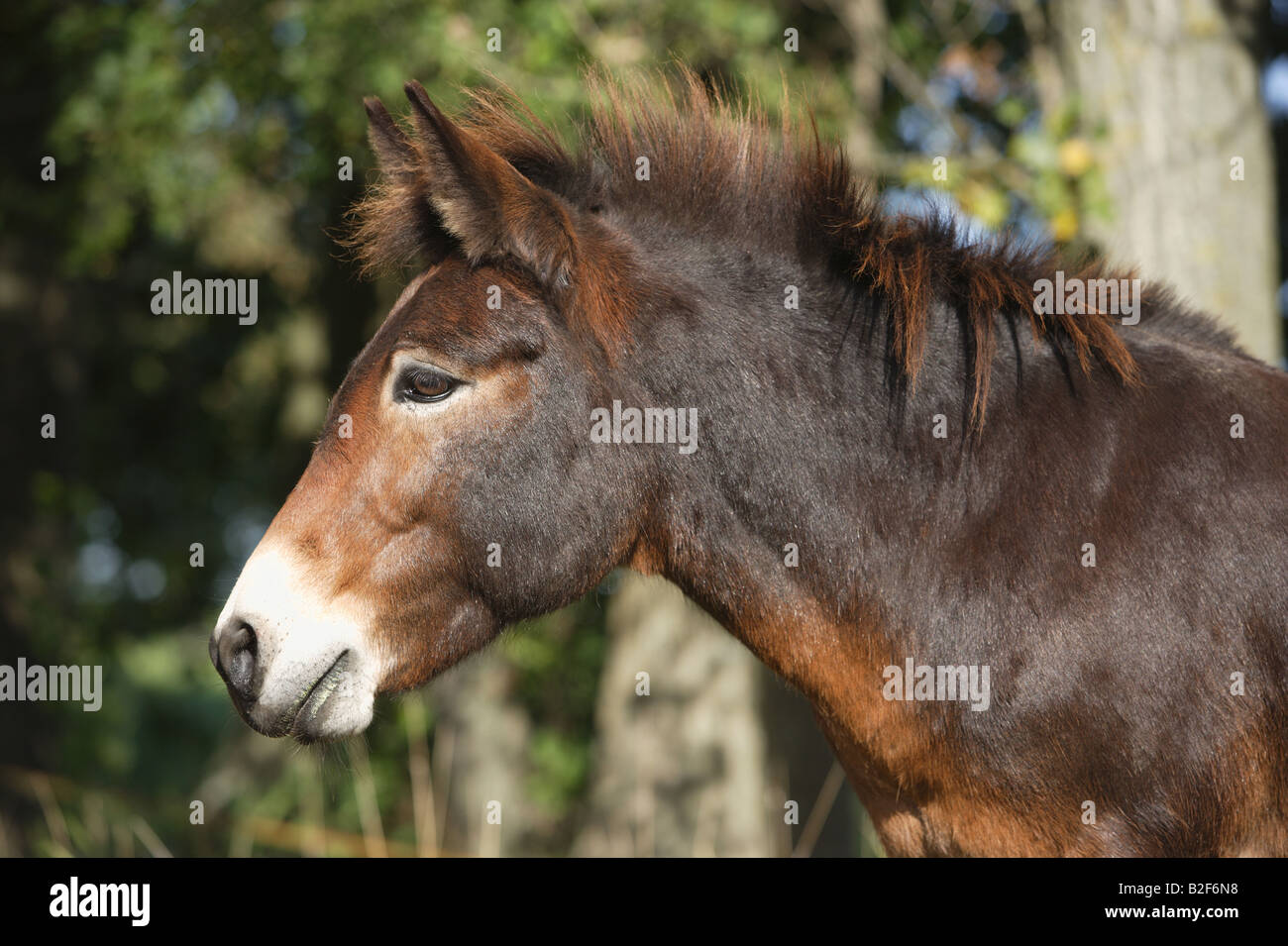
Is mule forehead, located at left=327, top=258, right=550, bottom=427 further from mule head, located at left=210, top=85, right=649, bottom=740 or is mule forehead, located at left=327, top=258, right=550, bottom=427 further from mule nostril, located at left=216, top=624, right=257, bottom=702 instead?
mule nostril, located at left=216, top=624, right=257, bottom=702

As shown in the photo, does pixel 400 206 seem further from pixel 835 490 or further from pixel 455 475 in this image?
pixel 835 490

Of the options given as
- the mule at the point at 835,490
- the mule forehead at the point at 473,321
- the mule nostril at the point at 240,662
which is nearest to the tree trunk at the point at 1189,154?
the mule at the point at 835,490

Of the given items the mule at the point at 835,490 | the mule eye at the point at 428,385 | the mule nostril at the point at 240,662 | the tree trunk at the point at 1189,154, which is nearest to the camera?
the mule at the point at 835,490

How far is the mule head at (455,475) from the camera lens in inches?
114

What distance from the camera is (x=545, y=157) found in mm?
3246

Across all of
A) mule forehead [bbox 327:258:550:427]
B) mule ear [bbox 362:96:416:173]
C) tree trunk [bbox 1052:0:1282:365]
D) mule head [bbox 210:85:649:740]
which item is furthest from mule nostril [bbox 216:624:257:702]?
tree trunk [bbox 1052:0:1282:365]

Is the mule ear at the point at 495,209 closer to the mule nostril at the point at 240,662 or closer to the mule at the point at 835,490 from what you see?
the mule at the point at 835,490

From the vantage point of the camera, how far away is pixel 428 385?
2.97m

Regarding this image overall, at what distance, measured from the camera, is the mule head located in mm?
2887

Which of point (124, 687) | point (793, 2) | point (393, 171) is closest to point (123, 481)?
point (124, 687)

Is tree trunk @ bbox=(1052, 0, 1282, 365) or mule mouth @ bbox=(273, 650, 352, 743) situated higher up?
tree trunk @ bbox=(1052, 0, 1282, 365)

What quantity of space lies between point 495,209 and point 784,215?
2.89 ft

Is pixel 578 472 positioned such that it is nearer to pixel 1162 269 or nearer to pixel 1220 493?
pixel 1220 493

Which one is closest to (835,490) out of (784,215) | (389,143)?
(784,215)
